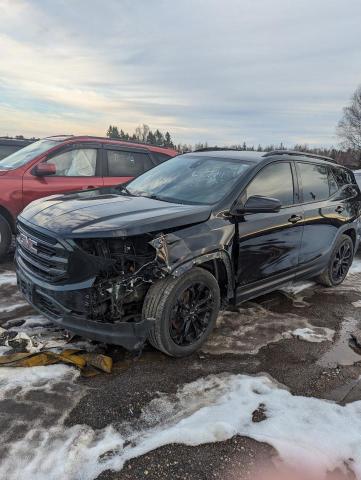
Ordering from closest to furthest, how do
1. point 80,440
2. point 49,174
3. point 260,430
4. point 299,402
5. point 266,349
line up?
point 80,440 → point 260,430 → point 299,402 → point 266,349 → point 49,174

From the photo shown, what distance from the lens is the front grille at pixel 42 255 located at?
3.30 meters

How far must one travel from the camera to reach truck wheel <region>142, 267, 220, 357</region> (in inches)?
133

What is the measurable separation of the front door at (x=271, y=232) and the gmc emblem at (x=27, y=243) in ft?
6.12

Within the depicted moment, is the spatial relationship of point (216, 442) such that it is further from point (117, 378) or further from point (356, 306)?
point (356, 306)

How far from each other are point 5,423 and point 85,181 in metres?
4.85

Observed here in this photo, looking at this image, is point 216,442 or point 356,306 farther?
point 356,306

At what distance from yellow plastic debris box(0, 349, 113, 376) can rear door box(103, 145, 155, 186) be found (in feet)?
13.5

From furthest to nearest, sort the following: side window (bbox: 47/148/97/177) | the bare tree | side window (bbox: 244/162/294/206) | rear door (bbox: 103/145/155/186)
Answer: the bare tree < rear door (bbox: 103/145/155/186) < side window (bbox: 47/148/97/177) < side window (bbox: 244/162/294/206)

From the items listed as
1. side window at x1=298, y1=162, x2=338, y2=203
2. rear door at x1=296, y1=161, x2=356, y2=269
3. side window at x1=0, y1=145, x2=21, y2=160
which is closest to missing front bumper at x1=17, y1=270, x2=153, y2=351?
rear door at x1=296, y1=161, x2=356, y2=269

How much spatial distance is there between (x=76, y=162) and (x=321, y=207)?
4041 mm

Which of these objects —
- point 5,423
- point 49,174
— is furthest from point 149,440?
point 49,174

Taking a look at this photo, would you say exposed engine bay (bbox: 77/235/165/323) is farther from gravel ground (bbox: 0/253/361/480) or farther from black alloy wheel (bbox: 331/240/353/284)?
black alloy wheel (bbox: 331/240/353/284)

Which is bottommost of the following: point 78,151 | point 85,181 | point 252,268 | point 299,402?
point 299,402

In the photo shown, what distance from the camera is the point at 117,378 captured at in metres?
3.33
